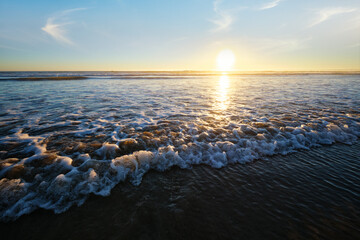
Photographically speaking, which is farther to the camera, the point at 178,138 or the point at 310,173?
the point at 178,138

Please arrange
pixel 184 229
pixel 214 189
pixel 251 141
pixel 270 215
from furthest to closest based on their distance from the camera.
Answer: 1. pixel 251 141
2. pixel 214 189
3. pixel 270 215
4. pixel 184 229

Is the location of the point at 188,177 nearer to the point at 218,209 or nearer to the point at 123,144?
Answer: the point at 218,209

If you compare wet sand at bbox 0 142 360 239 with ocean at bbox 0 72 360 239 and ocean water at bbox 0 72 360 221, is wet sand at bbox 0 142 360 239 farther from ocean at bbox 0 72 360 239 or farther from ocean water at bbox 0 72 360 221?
ocean water at bbox 0 72 360 221

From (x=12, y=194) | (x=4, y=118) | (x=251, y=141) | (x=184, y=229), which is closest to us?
(x=184, y=229)

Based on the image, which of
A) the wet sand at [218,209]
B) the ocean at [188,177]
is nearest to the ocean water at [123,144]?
the ocean at [188,177]

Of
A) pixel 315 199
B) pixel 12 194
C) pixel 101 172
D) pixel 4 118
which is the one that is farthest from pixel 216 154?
pixel 4 118

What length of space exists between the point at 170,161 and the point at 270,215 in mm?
2593

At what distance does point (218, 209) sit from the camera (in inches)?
119

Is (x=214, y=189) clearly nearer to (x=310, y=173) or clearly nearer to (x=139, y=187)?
(x=139, y=187)

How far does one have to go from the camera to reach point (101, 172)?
3908 mm

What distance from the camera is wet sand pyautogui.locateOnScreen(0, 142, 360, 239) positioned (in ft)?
8.47

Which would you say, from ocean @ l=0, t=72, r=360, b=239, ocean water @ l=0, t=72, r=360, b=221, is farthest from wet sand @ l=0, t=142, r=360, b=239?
ocean water @ l=0, t=72, r=360, b=221

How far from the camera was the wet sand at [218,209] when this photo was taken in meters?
2.58

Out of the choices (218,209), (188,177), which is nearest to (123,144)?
(188,177)
